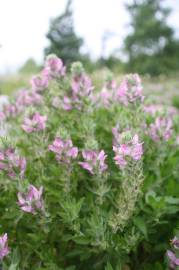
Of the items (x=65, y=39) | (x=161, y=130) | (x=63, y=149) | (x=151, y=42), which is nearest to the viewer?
(x=63, y=149)

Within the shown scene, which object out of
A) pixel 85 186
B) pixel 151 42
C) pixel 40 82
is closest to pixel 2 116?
pixel 40 82

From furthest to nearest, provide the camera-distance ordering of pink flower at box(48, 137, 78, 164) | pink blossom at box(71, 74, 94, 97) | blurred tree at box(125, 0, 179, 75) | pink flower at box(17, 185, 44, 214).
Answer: blurred tree at box(125, 0, 179, 75), pink blossom at box(71, 74, 94, 97), pink flower at box(48, 137, 78, 164), pink flower at box(17, 185, 44, 214)

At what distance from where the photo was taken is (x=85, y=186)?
252 centimetres

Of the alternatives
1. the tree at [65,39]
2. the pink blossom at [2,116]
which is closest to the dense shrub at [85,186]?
the pink blossom at [2,116]

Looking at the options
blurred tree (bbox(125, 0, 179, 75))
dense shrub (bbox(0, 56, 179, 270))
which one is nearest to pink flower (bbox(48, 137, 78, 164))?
dense shrub (bbox(0, 56, 179, 270))

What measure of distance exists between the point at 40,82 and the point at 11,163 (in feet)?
3.30

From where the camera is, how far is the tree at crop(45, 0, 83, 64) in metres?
19.7

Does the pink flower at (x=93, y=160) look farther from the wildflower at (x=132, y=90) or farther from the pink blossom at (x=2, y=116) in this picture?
the pink blossom at (x=2, y=116)

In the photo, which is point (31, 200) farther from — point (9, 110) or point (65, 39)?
point (65, 39)

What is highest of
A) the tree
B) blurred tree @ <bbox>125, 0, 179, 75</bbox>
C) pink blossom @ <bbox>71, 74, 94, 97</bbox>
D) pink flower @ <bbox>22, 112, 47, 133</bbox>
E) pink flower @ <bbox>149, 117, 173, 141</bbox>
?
blurred tree @ <bbox>125, 0, 179, 75</bbox>

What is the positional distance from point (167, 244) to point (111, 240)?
0.39m

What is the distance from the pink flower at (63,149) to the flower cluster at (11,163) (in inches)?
7.5

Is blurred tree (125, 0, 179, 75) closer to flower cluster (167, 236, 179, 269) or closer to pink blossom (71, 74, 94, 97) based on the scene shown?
pink blossom (71, 74, 94, 97)

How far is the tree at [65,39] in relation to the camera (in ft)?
64.5
